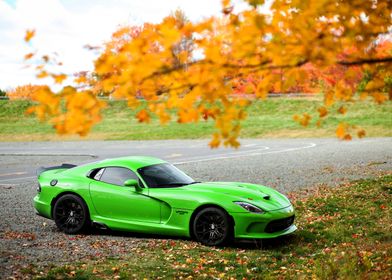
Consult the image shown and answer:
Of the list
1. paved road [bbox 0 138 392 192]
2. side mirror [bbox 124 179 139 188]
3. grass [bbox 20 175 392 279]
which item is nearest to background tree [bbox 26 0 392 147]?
grass [bbox 20 175 392 279]

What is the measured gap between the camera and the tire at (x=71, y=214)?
388 inches

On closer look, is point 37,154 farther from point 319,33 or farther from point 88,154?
point 319,33

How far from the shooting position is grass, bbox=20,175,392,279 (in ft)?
24.4

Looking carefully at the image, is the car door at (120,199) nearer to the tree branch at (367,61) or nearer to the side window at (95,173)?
the side window at (95,173)

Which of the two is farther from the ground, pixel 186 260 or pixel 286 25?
pixel 286 25

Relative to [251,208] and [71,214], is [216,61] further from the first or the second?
[71,214]

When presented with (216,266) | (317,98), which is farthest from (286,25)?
(317,98)

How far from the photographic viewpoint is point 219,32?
15.5 ft

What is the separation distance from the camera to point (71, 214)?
10.0m

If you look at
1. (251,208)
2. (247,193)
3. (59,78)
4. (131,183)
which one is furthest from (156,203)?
(59,78)

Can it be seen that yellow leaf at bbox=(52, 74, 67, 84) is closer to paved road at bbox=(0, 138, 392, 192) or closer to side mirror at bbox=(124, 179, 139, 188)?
side mirror at bbox=(124, 179, 139, 188)

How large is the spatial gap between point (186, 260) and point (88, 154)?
60.6ft

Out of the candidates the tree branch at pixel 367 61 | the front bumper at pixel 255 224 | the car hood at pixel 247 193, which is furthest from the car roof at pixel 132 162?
the tree branch at pixel 367 61

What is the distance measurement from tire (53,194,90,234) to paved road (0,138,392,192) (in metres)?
6.59
